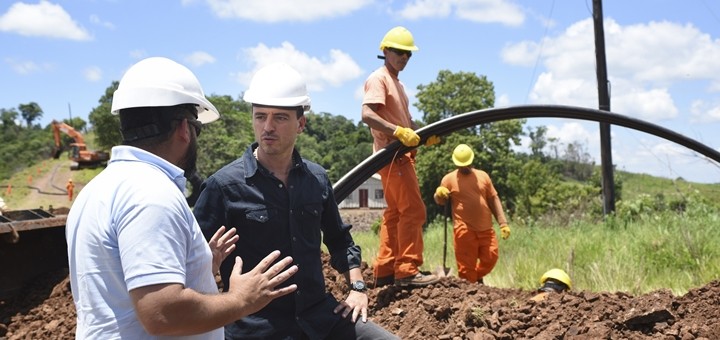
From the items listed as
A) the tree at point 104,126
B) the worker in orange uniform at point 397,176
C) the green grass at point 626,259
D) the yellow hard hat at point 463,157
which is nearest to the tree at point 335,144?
the tree at point 104,126

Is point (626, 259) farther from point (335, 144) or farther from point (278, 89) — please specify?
point (335, 144)

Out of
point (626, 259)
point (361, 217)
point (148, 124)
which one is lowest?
point (361, 217)

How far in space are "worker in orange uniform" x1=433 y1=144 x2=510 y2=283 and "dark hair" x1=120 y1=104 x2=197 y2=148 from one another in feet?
20.1

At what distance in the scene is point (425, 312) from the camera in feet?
17.3

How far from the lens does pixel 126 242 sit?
1775 mm

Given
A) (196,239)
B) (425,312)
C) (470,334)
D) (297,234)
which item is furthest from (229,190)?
(425,312)

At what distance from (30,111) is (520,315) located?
130236mm

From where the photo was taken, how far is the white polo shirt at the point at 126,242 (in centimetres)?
177

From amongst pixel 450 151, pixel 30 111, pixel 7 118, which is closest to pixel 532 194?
pixel 450 151

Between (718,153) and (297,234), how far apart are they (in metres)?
6.39

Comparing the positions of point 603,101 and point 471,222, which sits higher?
point 603,101

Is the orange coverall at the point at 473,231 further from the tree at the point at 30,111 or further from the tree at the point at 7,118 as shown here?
the tree at the point at 30,111

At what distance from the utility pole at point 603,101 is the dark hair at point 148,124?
572 inches

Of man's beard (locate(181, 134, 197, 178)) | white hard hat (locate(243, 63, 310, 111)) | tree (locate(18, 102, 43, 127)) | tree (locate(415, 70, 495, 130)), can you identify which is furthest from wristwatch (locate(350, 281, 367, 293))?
tree (locate(18, 102, 43, 127))
